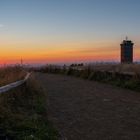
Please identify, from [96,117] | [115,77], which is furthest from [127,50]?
[96,117]

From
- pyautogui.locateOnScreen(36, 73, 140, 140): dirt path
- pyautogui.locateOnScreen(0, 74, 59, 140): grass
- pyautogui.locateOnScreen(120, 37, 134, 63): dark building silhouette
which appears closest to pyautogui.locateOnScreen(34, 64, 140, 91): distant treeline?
pyautogui.locateOnScreen(36, 73, 140, 140): dirt path

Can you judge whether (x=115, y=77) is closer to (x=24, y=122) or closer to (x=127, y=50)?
(x=24, y=122)

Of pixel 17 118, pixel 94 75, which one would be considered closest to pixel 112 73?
pixel 94 75

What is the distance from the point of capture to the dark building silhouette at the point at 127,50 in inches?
1908

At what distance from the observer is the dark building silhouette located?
48469mm

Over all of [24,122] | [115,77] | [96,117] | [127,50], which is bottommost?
[96,117]

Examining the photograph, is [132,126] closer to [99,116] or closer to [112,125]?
[112,125]

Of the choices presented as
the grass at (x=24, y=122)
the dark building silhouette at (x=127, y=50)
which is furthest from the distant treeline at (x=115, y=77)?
the dark building silhouette at (x=127, y=50)

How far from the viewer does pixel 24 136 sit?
7461mm

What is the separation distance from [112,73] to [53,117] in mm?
14607

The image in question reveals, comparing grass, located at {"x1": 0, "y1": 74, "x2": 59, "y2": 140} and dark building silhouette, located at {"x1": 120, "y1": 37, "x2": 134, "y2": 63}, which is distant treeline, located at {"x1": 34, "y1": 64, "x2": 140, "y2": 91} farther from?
dark building silhouette, located at {"x1": 120, "y1": 37, "x2": 134, "y2": 63}

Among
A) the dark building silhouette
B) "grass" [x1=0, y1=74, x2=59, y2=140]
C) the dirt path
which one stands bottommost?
the dirt path

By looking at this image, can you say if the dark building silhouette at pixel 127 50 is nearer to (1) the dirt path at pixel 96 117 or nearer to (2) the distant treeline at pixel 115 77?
(2) the distant treeline at pixel 115 77

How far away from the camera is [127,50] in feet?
161
